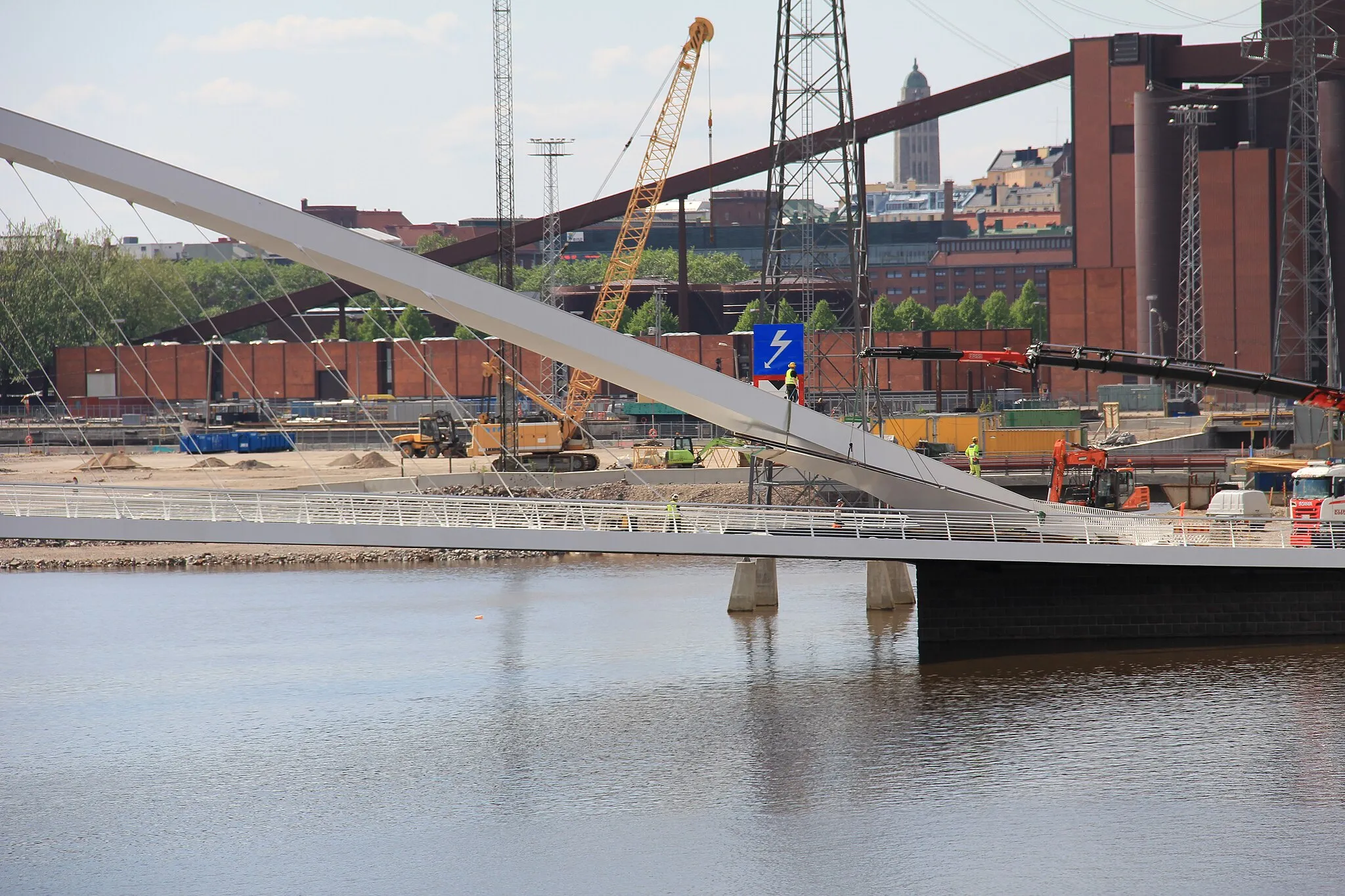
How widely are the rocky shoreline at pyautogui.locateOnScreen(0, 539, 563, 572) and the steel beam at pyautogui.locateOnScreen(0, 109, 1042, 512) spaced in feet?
74.2

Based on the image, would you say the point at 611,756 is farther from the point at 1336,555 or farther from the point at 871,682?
the point at 1336,555

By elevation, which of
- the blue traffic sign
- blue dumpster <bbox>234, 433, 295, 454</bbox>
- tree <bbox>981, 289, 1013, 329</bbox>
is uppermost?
tree <bbox>981, 289, 1013, 329</bbox>

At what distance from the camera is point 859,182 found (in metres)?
63.9

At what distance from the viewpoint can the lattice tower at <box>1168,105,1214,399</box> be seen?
96375 millimetres

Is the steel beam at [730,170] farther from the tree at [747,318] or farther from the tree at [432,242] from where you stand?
the tree at [432,242]

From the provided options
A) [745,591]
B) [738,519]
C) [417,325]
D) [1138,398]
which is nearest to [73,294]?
[417,325]

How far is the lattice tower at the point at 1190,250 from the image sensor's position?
316ft

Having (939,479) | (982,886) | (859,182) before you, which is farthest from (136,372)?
(982,886)

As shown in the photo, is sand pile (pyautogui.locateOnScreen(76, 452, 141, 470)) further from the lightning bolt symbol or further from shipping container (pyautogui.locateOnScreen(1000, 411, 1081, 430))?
the lightning bolt symbol

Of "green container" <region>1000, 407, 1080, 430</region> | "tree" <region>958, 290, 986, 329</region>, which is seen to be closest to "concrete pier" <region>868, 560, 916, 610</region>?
"green container" <region>1000, 407, 1080, 430</region>

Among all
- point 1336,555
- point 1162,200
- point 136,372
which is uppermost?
point 1162,200

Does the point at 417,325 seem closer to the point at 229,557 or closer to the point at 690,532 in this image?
the point at 229,557

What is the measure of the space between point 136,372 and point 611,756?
332ft

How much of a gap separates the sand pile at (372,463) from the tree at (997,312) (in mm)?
93434
